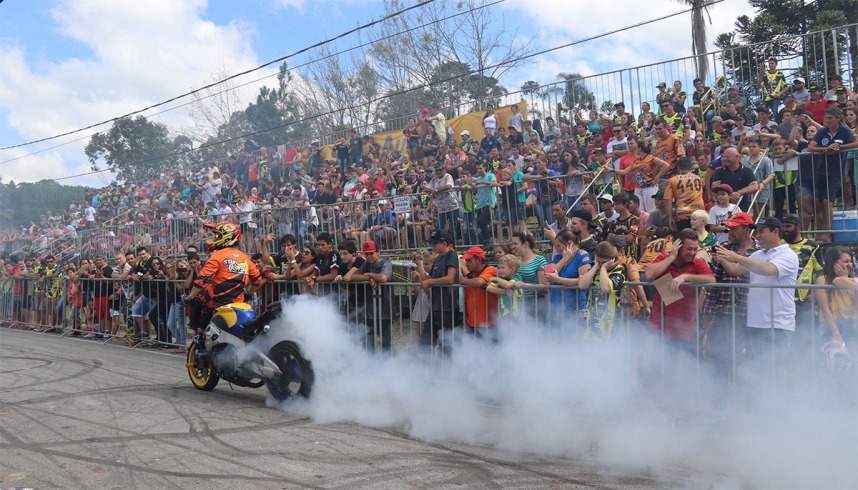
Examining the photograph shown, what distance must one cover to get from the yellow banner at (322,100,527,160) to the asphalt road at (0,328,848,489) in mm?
11427

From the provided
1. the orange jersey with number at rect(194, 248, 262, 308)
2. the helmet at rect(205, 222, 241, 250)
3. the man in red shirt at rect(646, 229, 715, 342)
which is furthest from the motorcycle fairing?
the man in red shirt at rect(646, 229, 715, 342)

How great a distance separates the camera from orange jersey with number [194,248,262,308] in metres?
8.12

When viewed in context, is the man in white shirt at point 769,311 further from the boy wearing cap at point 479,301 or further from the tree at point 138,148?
the tree at point 138,148

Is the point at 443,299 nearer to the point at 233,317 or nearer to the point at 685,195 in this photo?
the point at 233,317

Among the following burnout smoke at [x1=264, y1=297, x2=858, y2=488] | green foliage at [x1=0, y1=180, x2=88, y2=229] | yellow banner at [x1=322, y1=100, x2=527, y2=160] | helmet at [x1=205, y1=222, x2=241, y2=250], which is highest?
green foliage at [x1=0, y1=180, x2=88, y2=229]

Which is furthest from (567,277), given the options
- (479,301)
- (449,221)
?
→ (449,221)

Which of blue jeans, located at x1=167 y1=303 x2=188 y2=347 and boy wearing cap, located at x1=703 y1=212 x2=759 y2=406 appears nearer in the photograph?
boy wearing cap, located at x1=703 y1=212 x2=759 y2=406

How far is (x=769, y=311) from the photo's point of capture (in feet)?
18.3

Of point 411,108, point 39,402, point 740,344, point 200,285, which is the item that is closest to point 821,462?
point 740,344

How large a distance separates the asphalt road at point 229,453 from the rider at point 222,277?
102 centimetres

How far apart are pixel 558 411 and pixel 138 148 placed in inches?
2238

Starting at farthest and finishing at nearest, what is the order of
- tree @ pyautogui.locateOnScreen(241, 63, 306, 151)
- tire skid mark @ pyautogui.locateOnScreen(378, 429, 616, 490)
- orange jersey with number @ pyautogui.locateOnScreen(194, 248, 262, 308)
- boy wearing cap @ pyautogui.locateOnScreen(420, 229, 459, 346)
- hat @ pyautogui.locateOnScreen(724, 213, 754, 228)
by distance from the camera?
tree @ pyautogui.locateOnScreen(241, 63, 306, 151)
orange jersey with number @ pyautogui.locateOnScreen(194, 248, 262, 308)
boy wearing cap @ pyautogui.locateOnScreen(420, 229, 459, 346)
hat @ pyautogui.locateOnScreen(724, 213, 754, 228)
tire skid mark @ pyautogui.locateOnScreen(378, 429, 616, 490)

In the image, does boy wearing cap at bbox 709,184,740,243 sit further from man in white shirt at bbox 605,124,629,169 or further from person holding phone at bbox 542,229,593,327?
man in white shirt at bbox 605,124,629,169

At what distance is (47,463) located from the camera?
5676 mm
